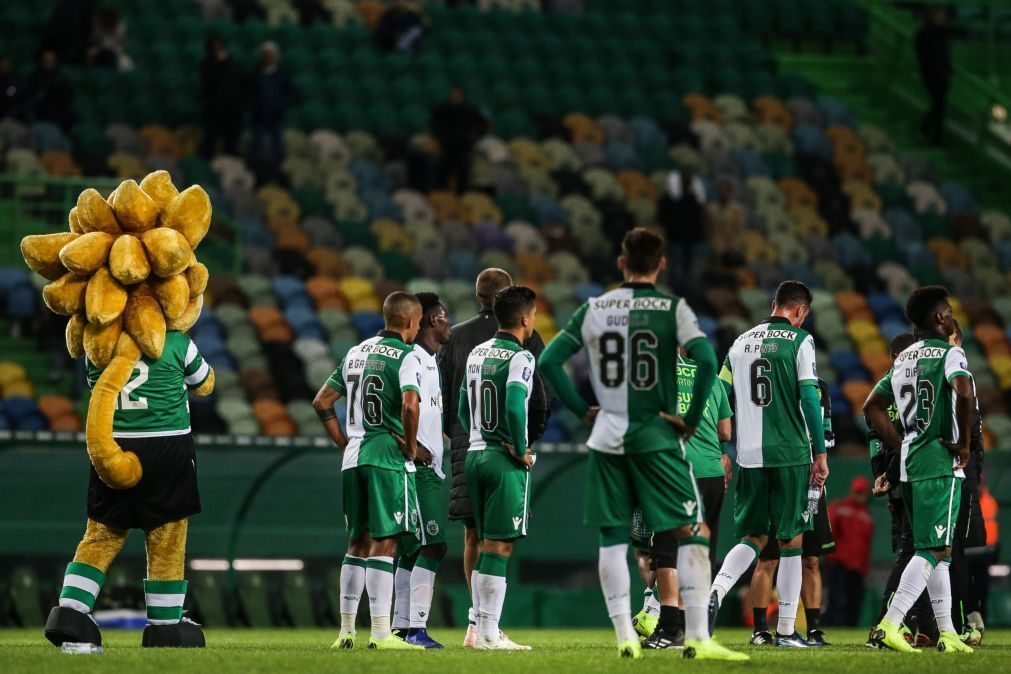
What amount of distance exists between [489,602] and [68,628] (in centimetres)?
250

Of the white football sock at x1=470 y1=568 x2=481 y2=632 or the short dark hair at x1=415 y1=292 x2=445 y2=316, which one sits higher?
the short dark hair at x1=415 y1=292 x2=445 y2=316

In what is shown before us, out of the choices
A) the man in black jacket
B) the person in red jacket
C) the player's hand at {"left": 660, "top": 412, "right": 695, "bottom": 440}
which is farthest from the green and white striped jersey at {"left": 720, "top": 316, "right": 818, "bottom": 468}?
the person in red jacket

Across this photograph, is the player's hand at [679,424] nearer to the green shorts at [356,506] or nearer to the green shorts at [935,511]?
the green shorts at [935,511]

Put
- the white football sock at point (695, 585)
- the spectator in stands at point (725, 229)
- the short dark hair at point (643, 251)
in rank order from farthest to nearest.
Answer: the spectator in stands at point (725, 229) → the short dark hair at point (643, 251) → the white football sock at point (695, 585)

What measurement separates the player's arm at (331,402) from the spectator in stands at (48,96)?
14427mm

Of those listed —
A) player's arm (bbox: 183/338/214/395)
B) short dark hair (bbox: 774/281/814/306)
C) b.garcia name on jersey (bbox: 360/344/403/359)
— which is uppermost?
short dark hair (bbox: 774/281/814/306)

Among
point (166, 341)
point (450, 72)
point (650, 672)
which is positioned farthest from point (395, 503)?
point (450, 72)

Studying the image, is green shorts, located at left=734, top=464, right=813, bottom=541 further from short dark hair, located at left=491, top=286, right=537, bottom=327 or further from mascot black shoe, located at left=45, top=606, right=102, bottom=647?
mascot black shoe, located at left=45, top=606, right=102, bottom=647

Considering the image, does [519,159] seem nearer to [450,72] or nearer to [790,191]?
[450,72]

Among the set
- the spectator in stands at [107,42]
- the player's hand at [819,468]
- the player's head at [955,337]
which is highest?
the spectator in stands at [107,42]

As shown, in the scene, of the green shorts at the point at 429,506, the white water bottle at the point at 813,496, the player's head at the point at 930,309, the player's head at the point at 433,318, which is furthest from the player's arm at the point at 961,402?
the player's head at the point at 433,318

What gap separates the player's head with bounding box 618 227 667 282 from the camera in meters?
8.97

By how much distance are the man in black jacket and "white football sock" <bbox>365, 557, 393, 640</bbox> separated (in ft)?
2.43

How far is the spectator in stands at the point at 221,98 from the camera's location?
24.6 m
